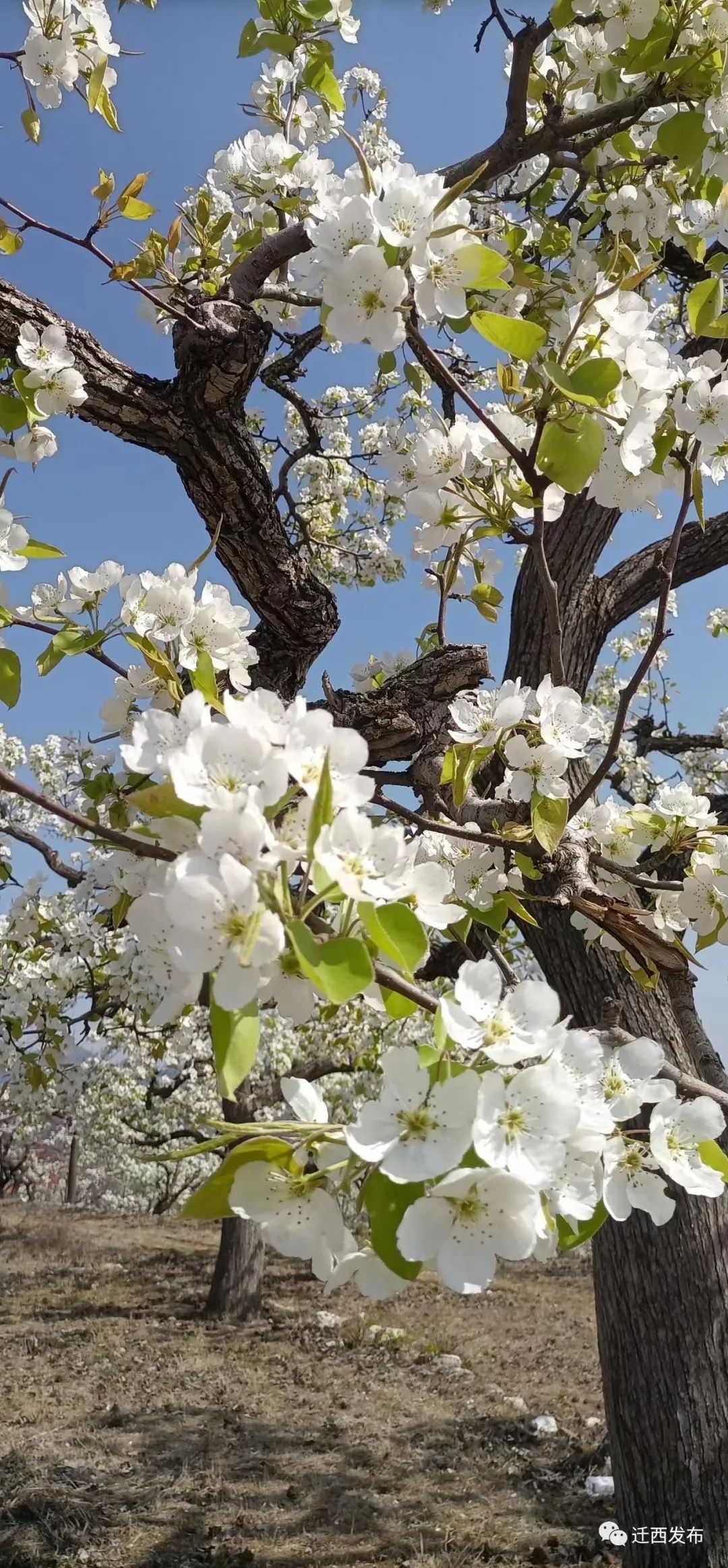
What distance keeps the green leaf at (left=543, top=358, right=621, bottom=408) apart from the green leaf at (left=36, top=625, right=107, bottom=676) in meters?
0.68

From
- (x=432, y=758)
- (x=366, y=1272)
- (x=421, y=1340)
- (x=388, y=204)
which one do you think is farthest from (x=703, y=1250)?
(x=421, y=1340)

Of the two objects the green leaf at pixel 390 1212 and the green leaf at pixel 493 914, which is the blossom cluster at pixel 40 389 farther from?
the green leaf at pixel 390 1212

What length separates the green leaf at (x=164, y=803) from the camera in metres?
0.66

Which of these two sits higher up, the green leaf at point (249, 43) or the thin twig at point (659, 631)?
the green leaf at point (249, 43)

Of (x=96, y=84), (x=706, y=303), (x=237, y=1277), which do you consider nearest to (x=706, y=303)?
(x=706, y=303)

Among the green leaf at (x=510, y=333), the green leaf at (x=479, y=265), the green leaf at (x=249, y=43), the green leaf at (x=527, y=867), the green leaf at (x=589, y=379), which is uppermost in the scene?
the green leaf at (x=249, y=43)

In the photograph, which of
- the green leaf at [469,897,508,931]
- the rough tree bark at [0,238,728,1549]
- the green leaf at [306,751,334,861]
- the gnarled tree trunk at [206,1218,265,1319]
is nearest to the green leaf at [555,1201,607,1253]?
the green leaf at [306,751,334,861]

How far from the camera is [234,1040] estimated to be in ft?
1.94

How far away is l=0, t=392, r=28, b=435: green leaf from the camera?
1.55m

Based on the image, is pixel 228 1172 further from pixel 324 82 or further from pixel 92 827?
pixel 324 82

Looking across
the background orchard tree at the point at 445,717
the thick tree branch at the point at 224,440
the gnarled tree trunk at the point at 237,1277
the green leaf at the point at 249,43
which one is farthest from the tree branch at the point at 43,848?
the gnarled tree trunk at the point at 237,1277

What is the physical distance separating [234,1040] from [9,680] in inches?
28.8

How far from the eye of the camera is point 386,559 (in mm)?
4719

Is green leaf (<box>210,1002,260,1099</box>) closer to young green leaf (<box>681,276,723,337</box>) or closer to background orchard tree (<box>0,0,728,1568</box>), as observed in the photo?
background orchard tree (<box>0,0,728,1568</box>)
